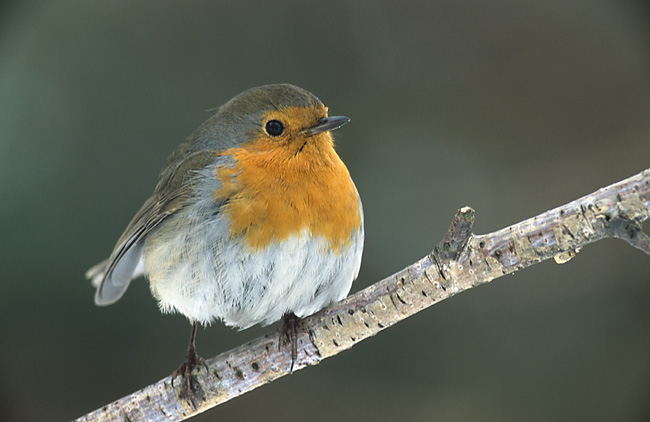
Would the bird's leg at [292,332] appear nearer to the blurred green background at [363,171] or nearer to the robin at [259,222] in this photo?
the robin at [259,222]

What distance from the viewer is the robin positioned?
93.5 inches

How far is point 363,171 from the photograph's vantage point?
3.87 m

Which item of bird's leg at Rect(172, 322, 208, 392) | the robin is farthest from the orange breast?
bird's leg at Rect(172, 322, 208, 392)

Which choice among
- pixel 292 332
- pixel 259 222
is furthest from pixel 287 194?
pixel 292 332

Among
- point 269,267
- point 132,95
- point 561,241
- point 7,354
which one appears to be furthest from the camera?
point 132,95

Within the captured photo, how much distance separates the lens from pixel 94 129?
3.67m

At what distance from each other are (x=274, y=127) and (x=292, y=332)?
908mm

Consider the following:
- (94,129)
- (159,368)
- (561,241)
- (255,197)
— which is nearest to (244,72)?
(94,129)

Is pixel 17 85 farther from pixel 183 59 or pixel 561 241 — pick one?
pixel 561 241

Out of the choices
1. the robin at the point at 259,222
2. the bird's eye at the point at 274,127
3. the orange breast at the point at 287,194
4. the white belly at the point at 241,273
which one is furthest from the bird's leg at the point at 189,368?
the bird's eye at the point at 274,127

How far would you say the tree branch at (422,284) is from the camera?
1761 mm

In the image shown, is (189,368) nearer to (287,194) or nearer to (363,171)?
(287,194)

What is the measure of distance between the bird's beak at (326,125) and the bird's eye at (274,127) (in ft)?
0.38

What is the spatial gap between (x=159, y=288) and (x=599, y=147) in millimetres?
2726
